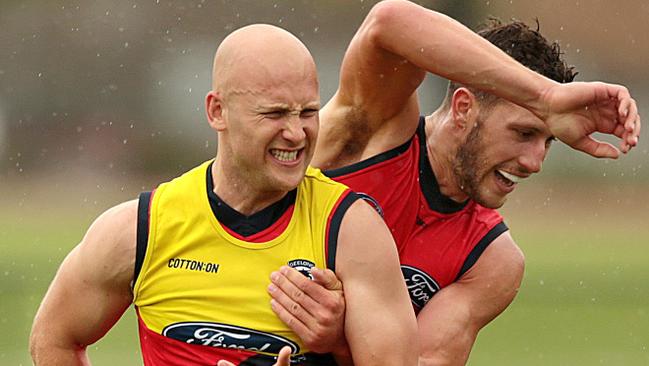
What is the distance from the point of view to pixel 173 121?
2403 centimetres

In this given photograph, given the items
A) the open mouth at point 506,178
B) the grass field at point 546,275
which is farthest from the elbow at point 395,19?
the grass field at point 546,275

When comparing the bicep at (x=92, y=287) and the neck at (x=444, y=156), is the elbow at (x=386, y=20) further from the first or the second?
the bicep at (x=92, y=287)

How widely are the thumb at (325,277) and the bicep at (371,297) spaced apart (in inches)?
1.7

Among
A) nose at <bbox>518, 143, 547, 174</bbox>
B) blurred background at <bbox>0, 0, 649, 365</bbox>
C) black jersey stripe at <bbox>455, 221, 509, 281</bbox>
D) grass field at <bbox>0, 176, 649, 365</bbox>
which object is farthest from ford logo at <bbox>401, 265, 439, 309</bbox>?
blurred background at <bbox>0, 0, 649, 365</bbox>

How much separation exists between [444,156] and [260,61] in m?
1.58

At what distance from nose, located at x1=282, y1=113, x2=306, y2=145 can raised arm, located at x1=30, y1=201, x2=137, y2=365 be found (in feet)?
1.98

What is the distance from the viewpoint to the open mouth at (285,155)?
15.8ft

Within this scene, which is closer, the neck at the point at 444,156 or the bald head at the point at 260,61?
the bald head at the point at 260,61

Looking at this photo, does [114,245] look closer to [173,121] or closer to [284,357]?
[284,357]

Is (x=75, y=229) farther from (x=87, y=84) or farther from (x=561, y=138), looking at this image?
(x=561, y=138)

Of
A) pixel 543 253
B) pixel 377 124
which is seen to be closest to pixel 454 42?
pixel 377 124

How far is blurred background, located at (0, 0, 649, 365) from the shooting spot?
71.2 feet

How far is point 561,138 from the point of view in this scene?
4.80 m

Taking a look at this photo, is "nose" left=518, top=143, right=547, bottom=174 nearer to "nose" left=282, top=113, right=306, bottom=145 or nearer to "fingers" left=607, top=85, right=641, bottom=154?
"fingers" left=607, top=85, right=641, bottom=154
